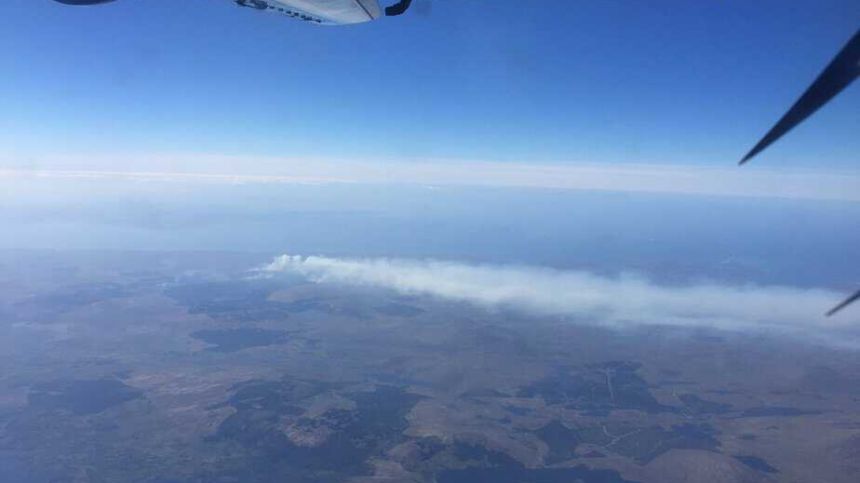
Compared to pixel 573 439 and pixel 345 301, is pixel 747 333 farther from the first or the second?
pixel 345 301

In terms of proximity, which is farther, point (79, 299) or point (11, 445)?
point (79, 299)

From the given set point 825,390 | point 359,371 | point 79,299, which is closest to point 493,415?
point 359,371

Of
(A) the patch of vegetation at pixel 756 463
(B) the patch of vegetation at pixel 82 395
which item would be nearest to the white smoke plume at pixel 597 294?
(A) the patch of vegetation at pixel 756 463

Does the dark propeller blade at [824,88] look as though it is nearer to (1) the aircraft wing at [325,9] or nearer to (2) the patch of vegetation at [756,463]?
(1) the aircraft wing at [325,9]

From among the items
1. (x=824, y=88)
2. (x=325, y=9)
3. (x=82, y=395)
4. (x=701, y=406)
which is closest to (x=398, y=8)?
(x=325, y=9)

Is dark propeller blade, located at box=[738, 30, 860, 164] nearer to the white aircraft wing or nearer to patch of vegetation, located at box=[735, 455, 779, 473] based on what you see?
the white aircraft wing

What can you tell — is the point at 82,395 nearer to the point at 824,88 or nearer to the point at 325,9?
the point at 325,9
